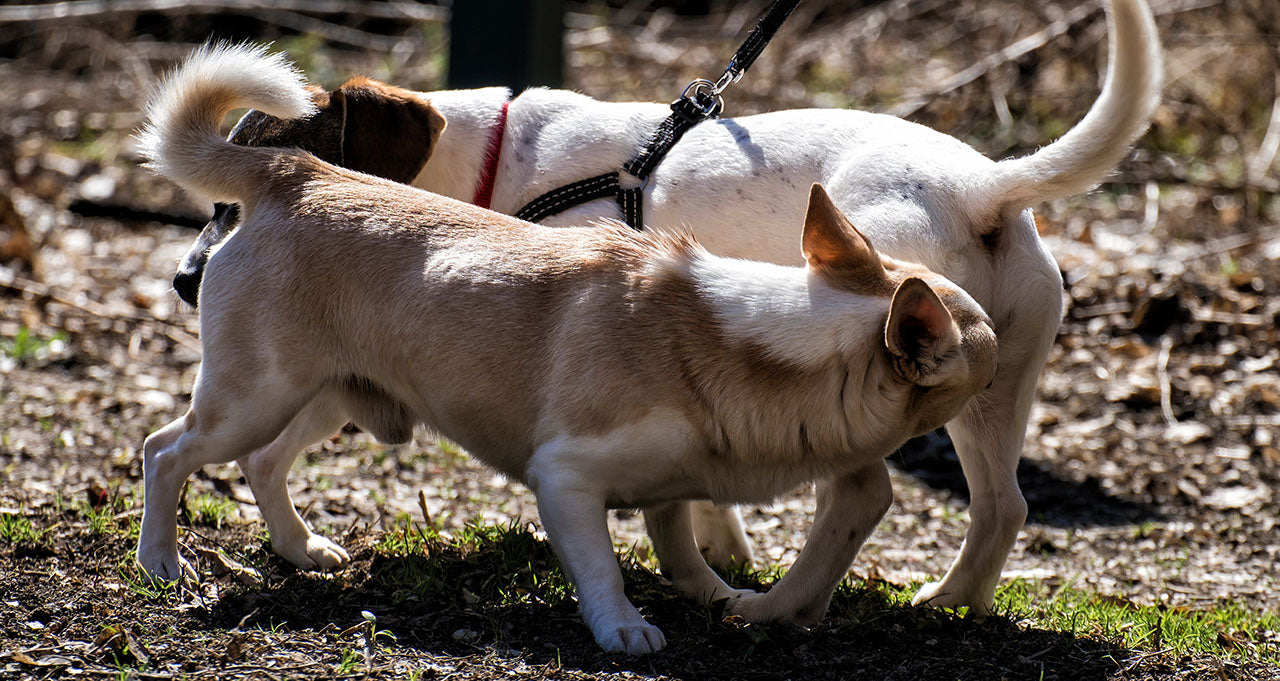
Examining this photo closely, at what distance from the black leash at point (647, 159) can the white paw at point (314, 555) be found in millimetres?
1179

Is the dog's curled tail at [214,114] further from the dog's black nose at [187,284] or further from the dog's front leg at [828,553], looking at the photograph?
the dog's front leg at [828,553]

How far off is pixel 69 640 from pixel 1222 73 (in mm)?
9527

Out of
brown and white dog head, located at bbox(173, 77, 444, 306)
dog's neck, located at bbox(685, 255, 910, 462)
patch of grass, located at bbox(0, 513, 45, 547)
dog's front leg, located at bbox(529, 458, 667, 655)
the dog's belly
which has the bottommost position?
patch of grass, located at bbox(0, 513, 45, 547)

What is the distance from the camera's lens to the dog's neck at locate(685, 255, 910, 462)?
3016 mm

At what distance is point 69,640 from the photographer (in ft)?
9.98

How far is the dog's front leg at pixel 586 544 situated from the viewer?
3.07 meters

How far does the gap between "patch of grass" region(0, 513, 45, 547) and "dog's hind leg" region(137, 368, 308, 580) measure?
1.17 feet

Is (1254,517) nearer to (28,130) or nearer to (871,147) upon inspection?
(871,147)

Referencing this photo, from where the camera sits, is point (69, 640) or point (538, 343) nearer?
point (69, 640)

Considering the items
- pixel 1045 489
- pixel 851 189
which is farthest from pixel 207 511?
pixel 1045 489

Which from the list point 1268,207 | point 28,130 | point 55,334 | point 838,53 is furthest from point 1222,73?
point 28,130

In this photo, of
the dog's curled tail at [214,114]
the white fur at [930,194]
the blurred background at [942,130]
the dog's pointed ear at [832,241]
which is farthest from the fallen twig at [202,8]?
the dog's pointed ear at [832,241]

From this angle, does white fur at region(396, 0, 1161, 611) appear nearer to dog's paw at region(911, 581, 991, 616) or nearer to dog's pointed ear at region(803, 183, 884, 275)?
dog's paw at region(911, 581, 991, 616)

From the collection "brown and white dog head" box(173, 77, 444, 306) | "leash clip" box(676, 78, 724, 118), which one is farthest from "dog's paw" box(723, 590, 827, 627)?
"brown and white dog head" box(173, 77, 444, 306)
